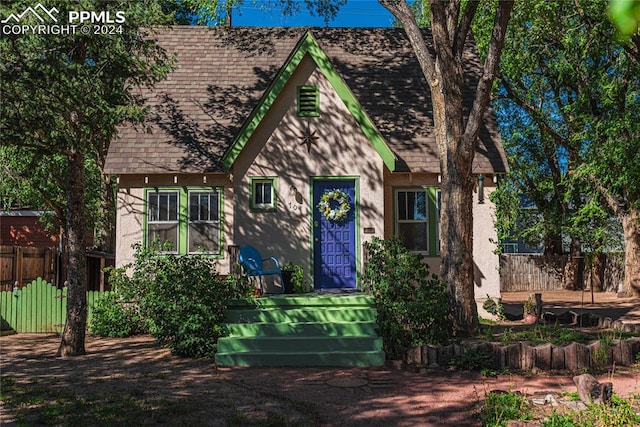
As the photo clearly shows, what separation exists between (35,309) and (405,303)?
913 cm

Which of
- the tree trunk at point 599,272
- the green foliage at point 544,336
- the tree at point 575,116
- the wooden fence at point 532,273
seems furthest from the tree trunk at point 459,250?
the tree trunk at point 599,272

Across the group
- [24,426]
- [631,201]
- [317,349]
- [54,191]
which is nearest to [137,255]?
[317,349]

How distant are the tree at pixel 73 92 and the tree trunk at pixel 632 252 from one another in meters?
18.9

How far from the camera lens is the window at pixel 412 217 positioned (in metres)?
14.0

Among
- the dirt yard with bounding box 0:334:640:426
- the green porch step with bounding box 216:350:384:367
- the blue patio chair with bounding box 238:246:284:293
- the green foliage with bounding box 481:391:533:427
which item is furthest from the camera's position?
the blue patio chair with bounding box 238:246:284:293

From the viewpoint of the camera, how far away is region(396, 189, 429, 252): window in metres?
14.0

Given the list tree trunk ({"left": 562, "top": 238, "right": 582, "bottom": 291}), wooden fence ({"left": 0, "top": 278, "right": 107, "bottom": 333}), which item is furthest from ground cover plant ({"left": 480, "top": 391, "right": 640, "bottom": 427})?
tree trunk ({"left": 562, "top": 238, "right": 582, "bottom": 291})

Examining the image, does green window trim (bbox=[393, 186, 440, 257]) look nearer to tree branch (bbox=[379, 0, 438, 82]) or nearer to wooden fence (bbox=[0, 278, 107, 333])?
tree branch (bbox=[379, 0, 438, 82])

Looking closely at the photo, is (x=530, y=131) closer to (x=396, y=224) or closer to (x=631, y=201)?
(x=631, y=201)

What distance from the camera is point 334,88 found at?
1309 centimetres

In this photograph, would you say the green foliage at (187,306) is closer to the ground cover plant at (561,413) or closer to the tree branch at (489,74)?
the ground cover plant at (561,413)

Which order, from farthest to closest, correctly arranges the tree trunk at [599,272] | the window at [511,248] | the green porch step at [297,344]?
the window at [511,248]
the tree trunk at [599,272]
the green porch step at [297,344]

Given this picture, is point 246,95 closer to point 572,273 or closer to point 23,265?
point 23,265

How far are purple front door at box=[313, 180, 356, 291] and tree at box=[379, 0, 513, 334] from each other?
107 inches
